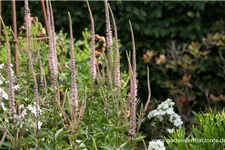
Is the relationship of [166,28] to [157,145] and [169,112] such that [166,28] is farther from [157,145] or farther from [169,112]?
[157,145]

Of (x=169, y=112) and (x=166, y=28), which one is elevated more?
(x=166, y=28)

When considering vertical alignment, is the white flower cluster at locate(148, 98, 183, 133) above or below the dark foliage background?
below

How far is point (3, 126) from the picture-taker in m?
2.01

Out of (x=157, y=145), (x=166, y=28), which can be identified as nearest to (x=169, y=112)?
(x=157, y=145)

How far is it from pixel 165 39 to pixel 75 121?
380 centimetres

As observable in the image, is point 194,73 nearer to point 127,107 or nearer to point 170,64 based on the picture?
point 170,64

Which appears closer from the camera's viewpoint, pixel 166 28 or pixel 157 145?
pixel 157 145

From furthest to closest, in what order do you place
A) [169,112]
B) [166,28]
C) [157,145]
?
[166,28]
[169,112]
[157,145]

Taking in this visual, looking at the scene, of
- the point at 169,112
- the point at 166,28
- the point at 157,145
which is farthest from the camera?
the point at 166,28

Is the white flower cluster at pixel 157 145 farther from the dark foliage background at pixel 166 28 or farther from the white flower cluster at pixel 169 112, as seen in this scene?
the dark foliage background at pixel 166 28

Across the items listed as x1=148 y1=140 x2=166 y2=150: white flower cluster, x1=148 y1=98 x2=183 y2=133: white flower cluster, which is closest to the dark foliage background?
x1=148 y1=98 x2=183 y2=133: white flower cluster

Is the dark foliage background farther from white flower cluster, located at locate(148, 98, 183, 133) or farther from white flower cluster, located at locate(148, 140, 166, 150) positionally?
white flower cluster, located at locate(148, 140, 166, 150)

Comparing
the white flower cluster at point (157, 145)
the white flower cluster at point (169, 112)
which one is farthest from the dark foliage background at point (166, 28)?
the white flower cluster at point (157, 145)

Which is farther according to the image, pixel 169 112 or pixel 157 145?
pixel 169 112
